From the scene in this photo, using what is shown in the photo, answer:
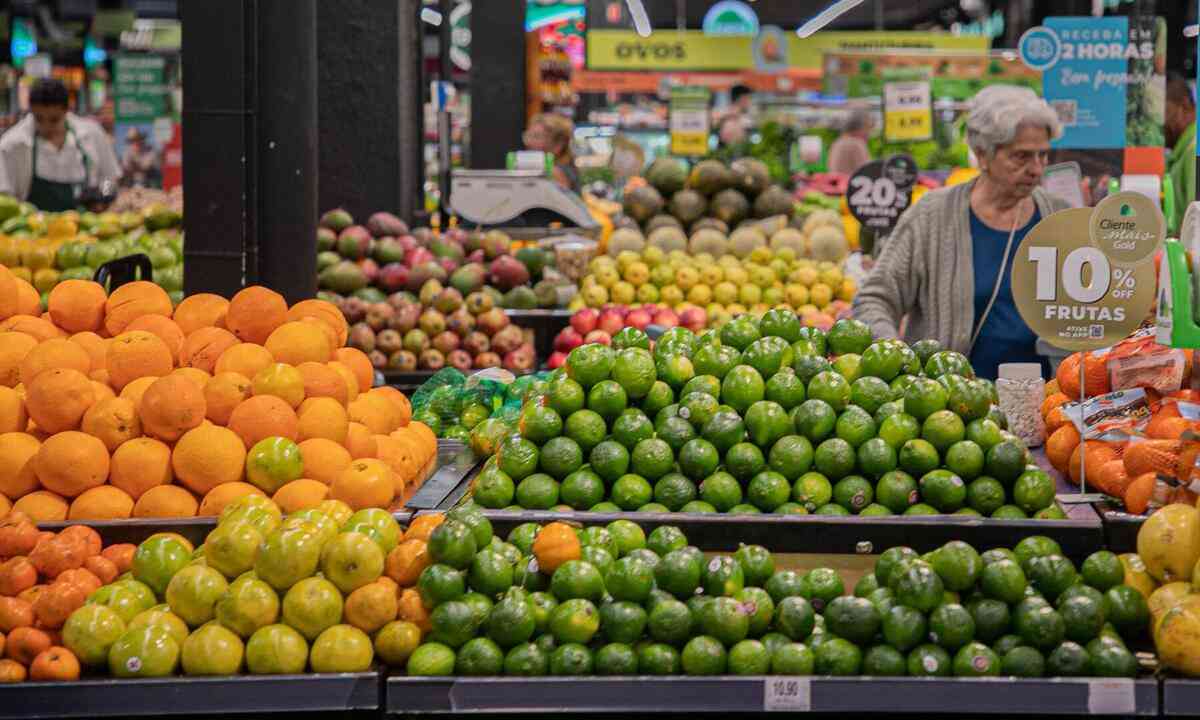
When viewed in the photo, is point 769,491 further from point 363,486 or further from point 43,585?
point 43,585

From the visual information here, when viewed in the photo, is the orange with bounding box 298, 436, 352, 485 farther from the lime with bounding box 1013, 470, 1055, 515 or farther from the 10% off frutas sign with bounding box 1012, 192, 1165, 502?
the 10% off frutas sign with bounding box 1012, 192, 1165, 502

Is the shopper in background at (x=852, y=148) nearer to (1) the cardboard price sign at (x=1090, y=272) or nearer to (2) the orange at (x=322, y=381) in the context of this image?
(1) the cardboard price sign at (x=1090, y=272)

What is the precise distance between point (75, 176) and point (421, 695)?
973 cm

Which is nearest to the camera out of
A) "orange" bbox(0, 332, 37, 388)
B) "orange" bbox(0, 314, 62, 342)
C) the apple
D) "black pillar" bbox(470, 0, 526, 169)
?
"orange" bbox(0, 332, 37, 388)

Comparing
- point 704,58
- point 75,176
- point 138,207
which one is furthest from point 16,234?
point 704,58

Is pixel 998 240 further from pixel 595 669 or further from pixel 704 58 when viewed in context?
pixel 704 58

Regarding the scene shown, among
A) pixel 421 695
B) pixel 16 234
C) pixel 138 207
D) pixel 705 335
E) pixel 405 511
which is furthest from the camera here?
pixel 138 207

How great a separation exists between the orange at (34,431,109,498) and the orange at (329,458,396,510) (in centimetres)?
56

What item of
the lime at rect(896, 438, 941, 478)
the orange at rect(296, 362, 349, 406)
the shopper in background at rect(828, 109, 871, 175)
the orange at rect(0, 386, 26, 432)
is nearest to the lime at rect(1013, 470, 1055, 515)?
the lime at rect(896, 438, 941, 478)

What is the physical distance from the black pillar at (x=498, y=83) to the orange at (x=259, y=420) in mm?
11640

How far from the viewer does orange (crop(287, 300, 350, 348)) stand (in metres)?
3.97

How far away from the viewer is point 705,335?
12.0 ft

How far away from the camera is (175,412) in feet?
10.7

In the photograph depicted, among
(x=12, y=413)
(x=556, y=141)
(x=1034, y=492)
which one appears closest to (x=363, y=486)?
Answer: (x=12, y=413)
